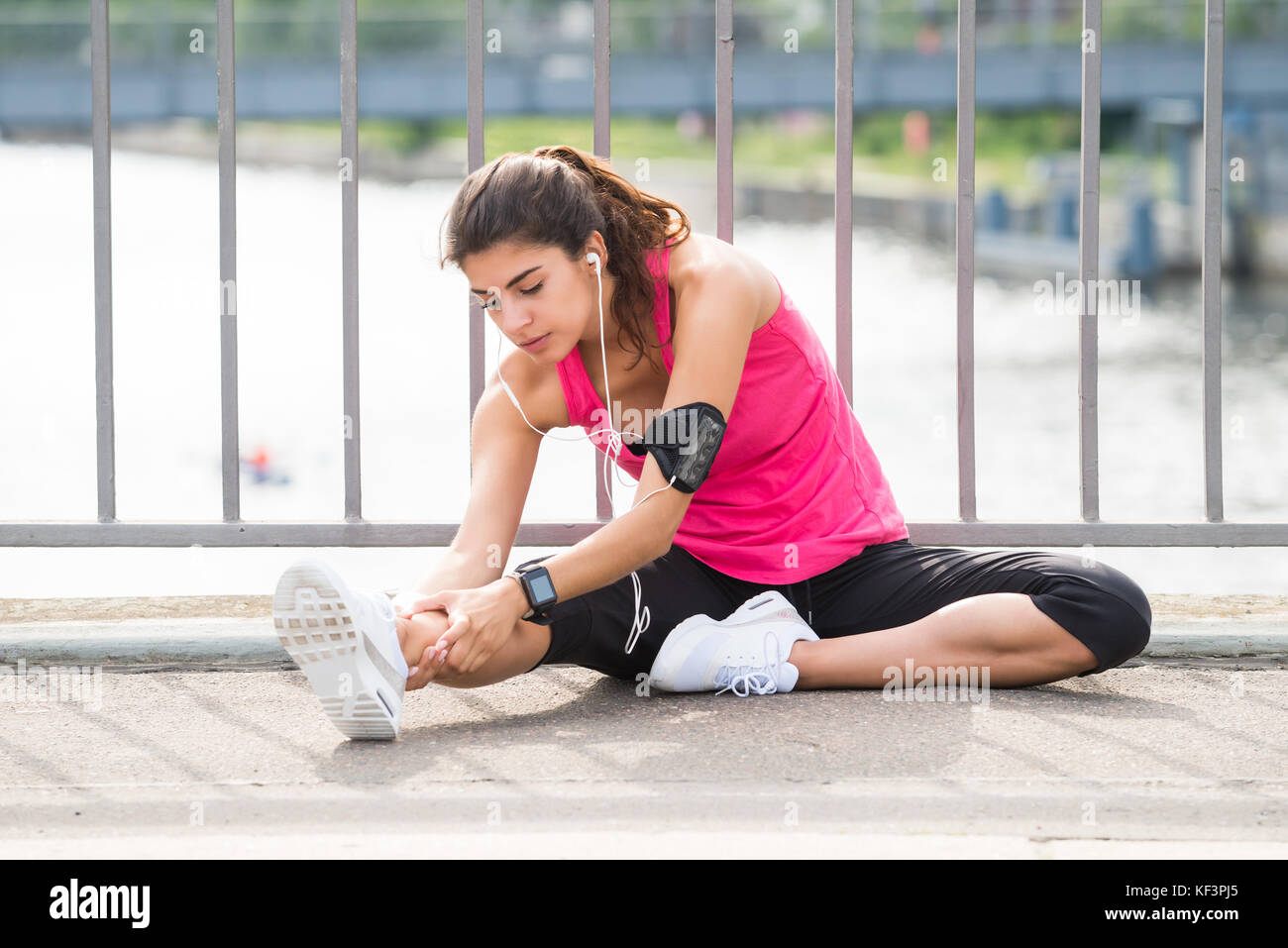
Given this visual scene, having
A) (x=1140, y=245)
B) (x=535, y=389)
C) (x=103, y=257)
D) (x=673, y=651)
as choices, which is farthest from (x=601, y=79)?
(x=1140, y=245)

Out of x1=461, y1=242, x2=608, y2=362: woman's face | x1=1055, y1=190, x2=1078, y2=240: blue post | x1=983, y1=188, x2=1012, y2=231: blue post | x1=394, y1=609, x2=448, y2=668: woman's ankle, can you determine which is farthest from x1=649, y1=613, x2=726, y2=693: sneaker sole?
x1=983, y1=188, x2=1012, y2=231: blue post

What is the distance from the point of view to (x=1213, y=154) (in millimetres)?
2779

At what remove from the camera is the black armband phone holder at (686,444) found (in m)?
2.40

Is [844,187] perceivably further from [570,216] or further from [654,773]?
[654,773]

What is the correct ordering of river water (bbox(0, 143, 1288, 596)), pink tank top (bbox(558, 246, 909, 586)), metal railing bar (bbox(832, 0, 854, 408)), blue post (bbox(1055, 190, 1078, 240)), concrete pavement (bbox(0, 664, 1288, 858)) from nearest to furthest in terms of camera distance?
concrete pavement (bbox(0, 664, 1288, 858)) → pink tank top (bbox(558, 246, 909, 586)) → metal railing bar (bbox(832, 0, 854, 408)) → river water (bbox(0, 143, 1288, 596)) → blue post (bbox(1055, 190, 1078, 240))

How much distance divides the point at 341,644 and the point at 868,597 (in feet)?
2.98

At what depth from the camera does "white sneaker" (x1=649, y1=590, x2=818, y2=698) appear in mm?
2537

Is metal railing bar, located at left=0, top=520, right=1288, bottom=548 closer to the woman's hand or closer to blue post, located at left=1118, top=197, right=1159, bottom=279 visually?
the woman's hand

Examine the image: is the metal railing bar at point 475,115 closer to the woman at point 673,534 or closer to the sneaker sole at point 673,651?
the woman at point 673,534

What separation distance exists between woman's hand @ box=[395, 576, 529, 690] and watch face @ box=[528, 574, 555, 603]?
0.02m

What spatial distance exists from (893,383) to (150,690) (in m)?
12.7

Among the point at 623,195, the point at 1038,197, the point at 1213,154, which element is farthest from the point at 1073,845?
the point at 1038,197

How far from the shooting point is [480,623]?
2.33 metres

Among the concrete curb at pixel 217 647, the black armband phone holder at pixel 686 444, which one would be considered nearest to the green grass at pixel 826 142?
the concrete curb at pixel 217 647
